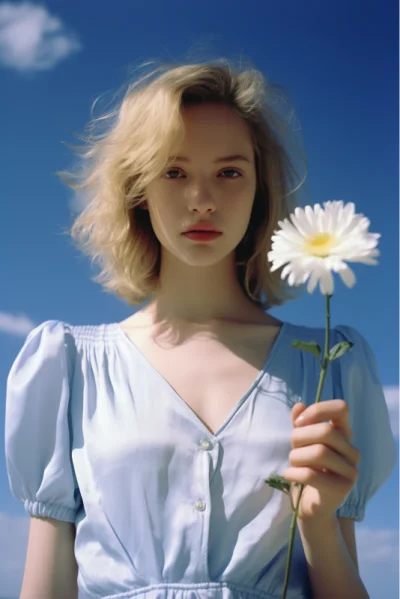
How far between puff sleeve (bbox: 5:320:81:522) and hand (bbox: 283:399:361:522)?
637 mm

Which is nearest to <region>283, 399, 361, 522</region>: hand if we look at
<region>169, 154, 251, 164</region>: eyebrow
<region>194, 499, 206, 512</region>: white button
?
<region>194, 499, 206, 512</region>: white button

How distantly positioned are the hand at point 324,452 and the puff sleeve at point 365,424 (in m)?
0.38

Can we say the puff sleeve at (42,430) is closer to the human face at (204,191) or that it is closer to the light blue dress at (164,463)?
the light blue dress at (164,463)

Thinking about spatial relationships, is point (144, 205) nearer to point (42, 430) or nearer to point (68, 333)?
point (68, 333)

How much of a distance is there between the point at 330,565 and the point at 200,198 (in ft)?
2.69

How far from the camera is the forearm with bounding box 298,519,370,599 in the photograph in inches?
63.6

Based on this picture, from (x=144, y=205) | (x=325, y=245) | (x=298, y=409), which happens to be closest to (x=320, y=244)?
(x=325, y=245)

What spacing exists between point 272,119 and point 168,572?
3.81 feet

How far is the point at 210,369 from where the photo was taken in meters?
1.87

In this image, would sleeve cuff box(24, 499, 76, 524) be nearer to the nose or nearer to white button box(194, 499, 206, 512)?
white button box(194, 499, 206, 512)

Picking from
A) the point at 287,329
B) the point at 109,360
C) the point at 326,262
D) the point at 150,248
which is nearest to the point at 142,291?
the point at 150,248

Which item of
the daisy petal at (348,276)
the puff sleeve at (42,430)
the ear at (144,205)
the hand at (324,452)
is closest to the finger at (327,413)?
the hand at (324,452)

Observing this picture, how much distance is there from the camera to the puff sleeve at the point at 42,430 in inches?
71.1

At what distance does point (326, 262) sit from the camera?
1.10 metres
